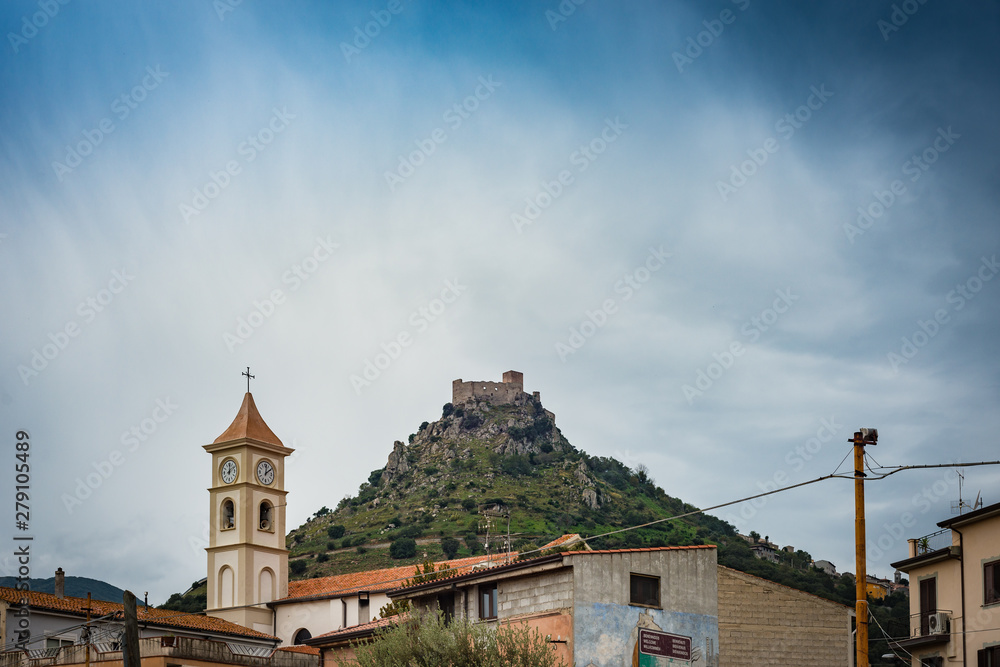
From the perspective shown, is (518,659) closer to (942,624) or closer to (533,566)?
(533,566)

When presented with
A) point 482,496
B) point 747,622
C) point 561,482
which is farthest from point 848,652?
point 561,482

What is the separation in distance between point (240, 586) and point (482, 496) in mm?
72428

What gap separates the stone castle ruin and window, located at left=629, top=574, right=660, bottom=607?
5889 inches

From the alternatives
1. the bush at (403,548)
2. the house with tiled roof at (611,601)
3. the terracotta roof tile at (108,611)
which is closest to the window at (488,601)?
the house with tiled roof at (611,601)

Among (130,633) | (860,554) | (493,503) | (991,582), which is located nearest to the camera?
(860,554)

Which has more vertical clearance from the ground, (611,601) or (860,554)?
(860,554)

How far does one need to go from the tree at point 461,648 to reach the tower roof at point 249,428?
46303 mm

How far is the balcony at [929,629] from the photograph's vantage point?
1494 inches

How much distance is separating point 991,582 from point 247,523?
50344 millimetres

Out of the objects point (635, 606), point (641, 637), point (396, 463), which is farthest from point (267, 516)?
point (396, 463)

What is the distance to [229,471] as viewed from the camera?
75.9 meters

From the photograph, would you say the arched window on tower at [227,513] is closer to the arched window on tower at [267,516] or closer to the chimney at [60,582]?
the arched window on tower at [267,516]

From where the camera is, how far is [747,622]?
33938 mm

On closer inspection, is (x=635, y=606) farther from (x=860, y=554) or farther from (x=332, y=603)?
(x=332, y=603)
